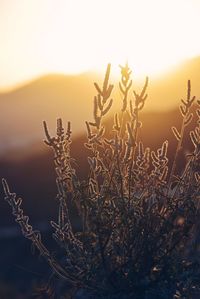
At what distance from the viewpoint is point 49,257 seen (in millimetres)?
4527

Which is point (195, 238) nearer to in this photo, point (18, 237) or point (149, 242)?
point (149, 242)

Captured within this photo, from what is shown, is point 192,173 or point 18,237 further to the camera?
point 18,237

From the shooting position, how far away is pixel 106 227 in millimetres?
4414

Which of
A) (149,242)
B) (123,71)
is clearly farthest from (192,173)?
(123,71)

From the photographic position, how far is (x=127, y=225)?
4426 mm

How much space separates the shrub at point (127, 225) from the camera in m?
4.39

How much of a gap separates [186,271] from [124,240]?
0.45 meters

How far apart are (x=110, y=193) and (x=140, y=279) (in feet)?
1.97

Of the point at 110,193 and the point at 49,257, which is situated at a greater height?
the point at 110,193

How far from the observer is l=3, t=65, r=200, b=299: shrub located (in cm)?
439

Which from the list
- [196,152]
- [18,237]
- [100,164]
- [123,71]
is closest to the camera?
[123,71]

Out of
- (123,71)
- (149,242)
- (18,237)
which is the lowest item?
(18,237)

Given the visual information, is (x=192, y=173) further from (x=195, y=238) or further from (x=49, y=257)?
(x=49, y=257)

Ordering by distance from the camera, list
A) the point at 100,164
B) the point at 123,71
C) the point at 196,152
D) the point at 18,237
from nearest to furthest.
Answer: the point at 123,71 < the point at 196,152 < the point at 100,164 < the point at 18,237
